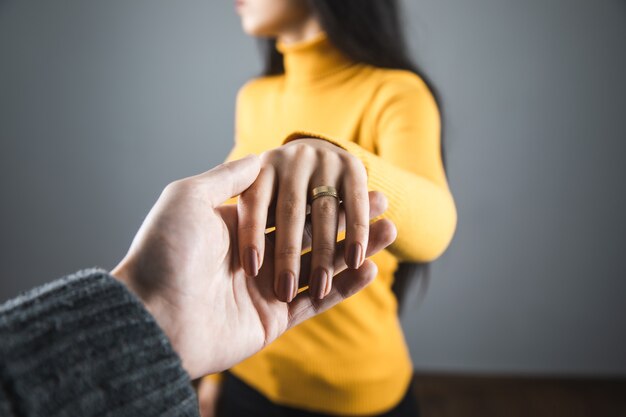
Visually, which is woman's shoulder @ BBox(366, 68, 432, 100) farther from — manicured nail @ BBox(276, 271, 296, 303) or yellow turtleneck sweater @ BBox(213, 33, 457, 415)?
manicured nail @ BBox(276, 271, 296, 303)

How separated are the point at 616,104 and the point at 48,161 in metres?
1.45

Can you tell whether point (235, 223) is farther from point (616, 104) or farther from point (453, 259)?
point (616, 104)

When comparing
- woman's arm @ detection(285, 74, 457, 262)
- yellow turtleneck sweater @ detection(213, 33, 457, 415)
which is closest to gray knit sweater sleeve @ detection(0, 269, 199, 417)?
woman's arm @ detection(285, 74, 457, 262)

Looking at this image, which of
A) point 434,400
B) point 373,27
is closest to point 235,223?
point 373,27

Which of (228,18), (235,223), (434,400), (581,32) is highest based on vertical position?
(228,18)

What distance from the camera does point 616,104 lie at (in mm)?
1099

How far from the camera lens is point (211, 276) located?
292mm

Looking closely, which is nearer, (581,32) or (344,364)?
(344,364)

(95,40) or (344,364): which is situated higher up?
(95,40)

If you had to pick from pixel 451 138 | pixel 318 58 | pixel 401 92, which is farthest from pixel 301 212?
pixel 451 138

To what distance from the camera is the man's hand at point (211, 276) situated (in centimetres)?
27

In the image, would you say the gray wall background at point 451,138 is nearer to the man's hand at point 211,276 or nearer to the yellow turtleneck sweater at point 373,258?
the yellow turtleneck sweater at point 373,258

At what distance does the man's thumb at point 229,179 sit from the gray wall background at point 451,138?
2.61ft

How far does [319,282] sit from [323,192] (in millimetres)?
56
